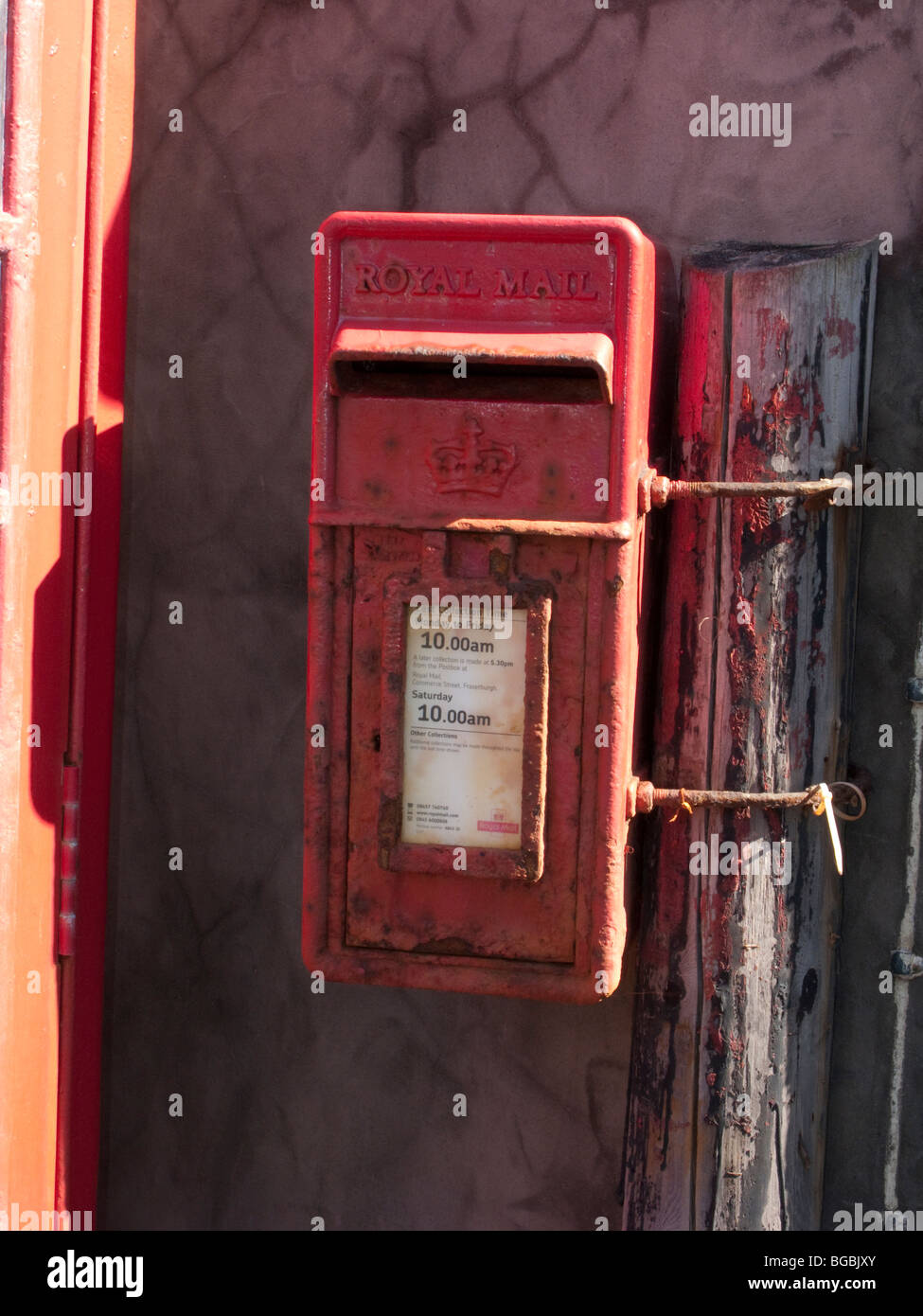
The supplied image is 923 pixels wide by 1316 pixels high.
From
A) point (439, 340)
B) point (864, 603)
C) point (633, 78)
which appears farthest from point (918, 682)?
point (633, 78)

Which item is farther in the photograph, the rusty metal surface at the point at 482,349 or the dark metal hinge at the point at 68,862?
the dark metal hinge at the point at 68,862

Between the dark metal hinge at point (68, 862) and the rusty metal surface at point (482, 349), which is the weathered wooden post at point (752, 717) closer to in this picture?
the rusty metal surface at point (482, 349)

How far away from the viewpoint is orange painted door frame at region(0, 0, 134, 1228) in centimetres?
197

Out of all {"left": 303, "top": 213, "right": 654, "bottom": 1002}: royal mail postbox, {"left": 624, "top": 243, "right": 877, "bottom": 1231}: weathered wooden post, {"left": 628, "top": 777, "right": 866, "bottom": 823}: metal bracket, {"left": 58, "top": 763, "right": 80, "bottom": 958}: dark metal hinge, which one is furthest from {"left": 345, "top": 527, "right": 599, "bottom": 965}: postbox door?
{"left": 58, "top": 763, "right": 80, "bottom": 958}: dark metal hinge

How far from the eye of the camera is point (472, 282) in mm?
1743

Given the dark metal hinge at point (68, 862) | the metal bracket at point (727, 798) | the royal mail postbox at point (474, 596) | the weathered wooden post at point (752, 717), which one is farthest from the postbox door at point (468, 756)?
the dark metal hinge at point (68, 862)

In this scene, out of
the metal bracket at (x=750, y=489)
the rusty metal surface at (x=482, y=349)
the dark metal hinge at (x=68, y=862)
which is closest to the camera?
the rusty metal surface at (x=482, y=349)

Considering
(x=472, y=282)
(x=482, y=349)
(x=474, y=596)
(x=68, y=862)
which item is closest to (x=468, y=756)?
(x=474, y=596)

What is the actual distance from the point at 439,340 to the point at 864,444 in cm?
80

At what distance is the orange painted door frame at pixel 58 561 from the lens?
197 centimetres

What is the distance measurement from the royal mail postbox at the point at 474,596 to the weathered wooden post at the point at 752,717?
213 millimetres

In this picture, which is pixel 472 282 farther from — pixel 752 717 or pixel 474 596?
pixel 752 717

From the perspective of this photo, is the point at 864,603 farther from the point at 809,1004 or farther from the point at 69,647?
the point at 69,647

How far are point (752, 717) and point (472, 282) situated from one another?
0.86 metres
